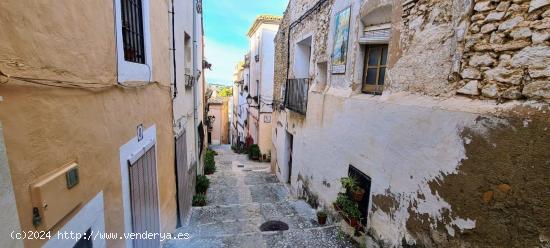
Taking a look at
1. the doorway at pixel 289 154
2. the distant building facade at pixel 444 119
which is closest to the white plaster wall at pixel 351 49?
the distant building facade at pixel 444 119

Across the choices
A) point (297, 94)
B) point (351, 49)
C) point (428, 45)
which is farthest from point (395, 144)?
point (297, 94)

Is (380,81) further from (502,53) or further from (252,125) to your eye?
(252,125)

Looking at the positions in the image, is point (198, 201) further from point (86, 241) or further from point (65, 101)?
point (65, 101)

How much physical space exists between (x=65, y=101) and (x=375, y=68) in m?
4.61

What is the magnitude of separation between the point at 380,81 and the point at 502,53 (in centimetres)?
225

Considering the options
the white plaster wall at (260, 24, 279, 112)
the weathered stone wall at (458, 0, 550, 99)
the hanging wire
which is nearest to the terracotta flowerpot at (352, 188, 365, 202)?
the weathered stone wall at (458, 0, 550, 99)

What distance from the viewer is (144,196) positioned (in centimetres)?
361

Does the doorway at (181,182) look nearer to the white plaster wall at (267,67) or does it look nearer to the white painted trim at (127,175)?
the white painted trim at (127,175)

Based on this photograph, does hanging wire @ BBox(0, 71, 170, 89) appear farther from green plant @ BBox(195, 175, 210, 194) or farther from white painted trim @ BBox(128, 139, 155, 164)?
green plant @ BBox(195, 175, 210, 194)

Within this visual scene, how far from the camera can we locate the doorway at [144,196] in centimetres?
319

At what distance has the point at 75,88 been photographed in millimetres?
1963

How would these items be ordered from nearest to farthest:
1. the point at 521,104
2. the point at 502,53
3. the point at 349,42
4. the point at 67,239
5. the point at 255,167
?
the point at 67,239
the point at 521,104
the point at 502,53
the point at 349,42
the point at 255,167

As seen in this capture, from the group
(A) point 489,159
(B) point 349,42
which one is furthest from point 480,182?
(B) point 349,42

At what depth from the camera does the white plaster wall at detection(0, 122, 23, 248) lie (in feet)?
4.25
